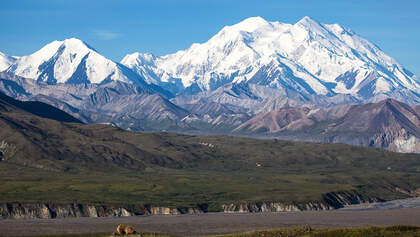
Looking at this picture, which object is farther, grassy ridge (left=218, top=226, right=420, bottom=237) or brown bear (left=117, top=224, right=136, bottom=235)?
brown bear (left=117, top=224, right=136, bottom=235)

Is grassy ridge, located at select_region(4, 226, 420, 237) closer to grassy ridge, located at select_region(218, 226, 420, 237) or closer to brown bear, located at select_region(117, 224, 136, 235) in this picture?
Result: grassy ridge, located at select_region(218, 226, 420, 237)

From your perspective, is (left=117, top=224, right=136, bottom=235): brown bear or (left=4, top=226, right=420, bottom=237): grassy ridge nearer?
(left=4, top=226, right=420, bottom=237): grassy ridge

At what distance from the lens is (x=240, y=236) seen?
143625mm

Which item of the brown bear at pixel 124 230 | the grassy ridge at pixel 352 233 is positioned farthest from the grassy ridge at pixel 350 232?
the brown bear at pixel 124 230

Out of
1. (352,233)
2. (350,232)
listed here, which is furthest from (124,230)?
(352,233)

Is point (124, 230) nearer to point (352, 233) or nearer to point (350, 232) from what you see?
point (350, 232)

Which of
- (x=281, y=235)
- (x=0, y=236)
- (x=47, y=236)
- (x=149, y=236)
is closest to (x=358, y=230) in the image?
(x=281, y=235)

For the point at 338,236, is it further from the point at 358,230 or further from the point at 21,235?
the point at 21,235

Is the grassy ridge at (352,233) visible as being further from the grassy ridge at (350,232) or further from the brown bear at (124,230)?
the brown bear at (124,230)

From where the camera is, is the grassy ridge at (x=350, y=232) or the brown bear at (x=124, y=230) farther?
the brown bear at (x=124, y=230)

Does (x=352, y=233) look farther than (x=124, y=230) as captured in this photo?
No

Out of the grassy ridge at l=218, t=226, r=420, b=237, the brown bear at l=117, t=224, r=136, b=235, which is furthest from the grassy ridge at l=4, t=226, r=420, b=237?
the brown bear at l=117, t=224, r=136, b=235

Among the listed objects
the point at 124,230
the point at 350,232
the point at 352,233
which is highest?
the point at 124,230

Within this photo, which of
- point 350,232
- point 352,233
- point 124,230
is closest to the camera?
point 352,233
